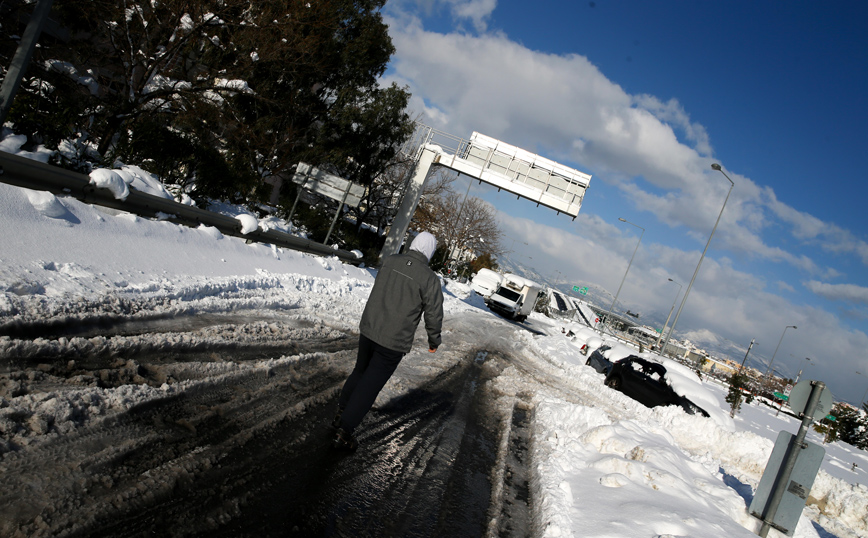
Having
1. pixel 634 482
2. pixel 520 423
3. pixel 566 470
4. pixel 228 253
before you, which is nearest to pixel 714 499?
pixel 634 482

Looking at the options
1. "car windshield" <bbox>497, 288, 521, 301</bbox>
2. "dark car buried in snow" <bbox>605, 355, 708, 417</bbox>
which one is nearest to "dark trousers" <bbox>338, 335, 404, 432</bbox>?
"dark car buried in snow" <bbox>605, 355, 708, 417</bbox>

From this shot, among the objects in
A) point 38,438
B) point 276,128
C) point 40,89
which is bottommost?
point 38,438

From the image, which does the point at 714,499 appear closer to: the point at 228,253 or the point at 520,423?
the point at 520,423

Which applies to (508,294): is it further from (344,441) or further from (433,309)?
(344,441)

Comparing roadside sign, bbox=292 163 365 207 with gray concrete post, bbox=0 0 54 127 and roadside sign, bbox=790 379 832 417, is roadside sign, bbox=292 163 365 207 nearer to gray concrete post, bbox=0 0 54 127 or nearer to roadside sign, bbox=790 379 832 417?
gray concrete post, bbox=0 0 54 127

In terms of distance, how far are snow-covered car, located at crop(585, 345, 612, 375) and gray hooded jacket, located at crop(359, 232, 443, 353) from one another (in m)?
13.7

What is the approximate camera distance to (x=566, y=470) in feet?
18.0

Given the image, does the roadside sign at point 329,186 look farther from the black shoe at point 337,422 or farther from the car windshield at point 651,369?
the black shoe at point 337,422

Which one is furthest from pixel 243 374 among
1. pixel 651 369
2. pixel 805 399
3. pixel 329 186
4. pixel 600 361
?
pixel 600 361

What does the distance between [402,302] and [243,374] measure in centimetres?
204

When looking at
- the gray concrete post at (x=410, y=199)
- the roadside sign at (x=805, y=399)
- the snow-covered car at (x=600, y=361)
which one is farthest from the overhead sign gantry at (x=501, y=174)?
the roadside sign at (x=805, y=399)

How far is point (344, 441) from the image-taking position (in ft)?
14.1

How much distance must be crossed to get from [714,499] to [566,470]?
6.61ft

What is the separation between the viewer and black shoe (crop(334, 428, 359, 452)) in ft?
14.0
